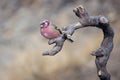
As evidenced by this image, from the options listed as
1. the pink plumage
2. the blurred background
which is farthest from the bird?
the blurred background

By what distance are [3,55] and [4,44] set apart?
7 cm

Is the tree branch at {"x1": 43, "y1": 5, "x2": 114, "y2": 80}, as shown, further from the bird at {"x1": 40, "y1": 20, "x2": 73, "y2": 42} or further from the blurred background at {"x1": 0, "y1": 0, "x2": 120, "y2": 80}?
the blurred background at {"x1": 0, "y1": 0, "x2": 120, "y2": 80}

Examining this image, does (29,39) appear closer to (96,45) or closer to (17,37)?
(17,37)

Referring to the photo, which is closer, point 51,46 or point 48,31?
point 48,31

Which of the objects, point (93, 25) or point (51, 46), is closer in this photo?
point (93, 25)

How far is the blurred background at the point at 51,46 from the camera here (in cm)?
165

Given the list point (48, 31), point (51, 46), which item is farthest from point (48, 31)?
point (51, 46)

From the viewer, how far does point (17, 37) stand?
1810 millimetres

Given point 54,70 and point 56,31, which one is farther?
point 54,70

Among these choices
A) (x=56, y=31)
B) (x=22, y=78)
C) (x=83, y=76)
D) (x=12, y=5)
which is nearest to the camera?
(x=56, y=31)

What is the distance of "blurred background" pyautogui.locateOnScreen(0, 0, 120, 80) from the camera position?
5.40 feet

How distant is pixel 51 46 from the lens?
66.0 inches

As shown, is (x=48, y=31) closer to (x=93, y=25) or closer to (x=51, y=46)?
(x=93, y=25)

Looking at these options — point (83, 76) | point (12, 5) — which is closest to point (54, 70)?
point (83, 76)
